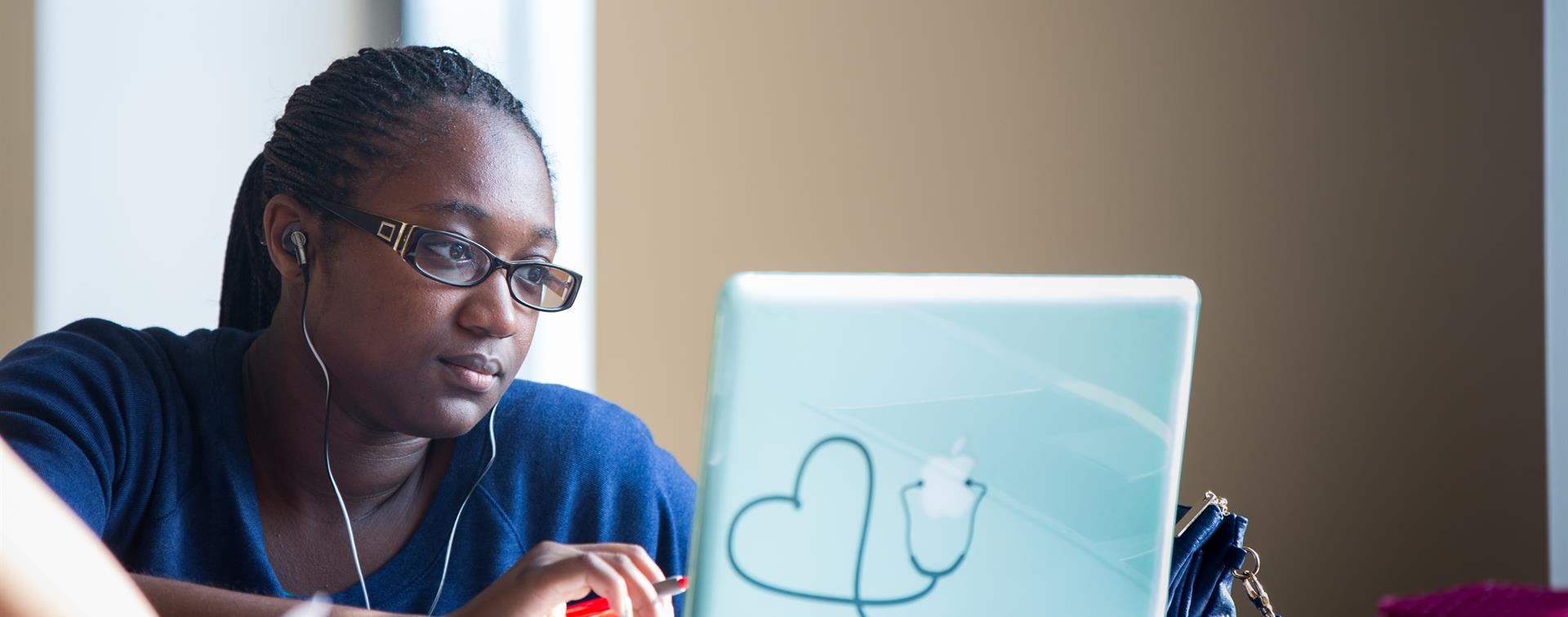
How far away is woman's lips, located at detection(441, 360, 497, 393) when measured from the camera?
3.40 feet

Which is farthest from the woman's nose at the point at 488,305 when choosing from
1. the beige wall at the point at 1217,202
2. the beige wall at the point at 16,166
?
the beige wall at the point at 1217,202

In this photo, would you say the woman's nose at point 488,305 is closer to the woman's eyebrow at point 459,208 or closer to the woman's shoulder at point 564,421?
the woman's eyebrow at point 459,208

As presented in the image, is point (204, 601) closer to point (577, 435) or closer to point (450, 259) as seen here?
point (450, 259)

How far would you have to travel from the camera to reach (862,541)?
59 centimetres

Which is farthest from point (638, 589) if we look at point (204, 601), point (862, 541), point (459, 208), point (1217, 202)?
point (1217, 202)

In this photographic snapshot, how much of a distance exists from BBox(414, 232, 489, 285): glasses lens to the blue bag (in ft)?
1.95

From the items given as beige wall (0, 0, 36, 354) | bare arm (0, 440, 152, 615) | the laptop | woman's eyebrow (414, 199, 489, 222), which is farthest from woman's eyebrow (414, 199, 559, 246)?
beige wall (0, 0, 36, 354)

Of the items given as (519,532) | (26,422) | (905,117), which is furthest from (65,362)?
(905,117)

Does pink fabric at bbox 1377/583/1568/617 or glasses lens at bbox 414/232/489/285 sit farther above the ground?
glasses lens at bbox 414/232/489/285

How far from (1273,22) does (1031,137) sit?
0.42m

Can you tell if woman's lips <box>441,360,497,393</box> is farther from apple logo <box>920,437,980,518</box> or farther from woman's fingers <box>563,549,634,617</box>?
Result: apple logo <box>920,437,980,518</box>

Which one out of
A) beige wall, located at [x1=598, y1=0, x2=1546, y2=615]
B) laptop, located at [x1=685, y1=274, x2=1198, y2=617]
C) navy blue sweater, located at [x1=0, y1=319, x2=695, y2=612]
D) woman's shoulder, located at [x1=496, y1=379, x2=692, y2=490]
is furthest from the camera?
beige wall, located at [x1=598, y1=0, x2=1546, y2=615]

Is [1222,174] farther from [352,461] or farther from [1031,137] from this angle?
[352,461]

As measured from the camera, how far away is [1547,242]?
1.90 m
